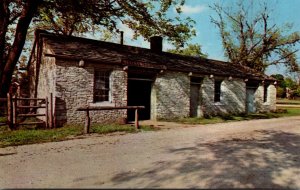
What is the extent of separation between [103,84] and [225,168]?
1007 centimetres

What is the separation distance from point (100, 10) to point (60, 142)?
9773mm

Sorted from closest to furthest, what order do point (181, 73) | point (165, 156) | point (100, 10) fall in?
1. point (165, 156)
2. point (100, 10)
3. point (181, 73)

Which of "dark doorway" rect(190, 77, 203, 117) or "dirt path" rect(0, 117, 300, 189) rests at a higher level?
"dark doorway" rect(190, 77, 203, 117)

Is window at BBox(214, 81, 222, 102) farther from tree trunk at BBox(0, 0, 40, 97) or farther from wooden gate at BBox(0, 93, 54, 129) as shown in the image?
tree trunk at BBox(0, 0, 40, 97)

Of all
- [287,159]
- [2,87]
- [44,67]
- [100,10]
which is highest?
[100,10]

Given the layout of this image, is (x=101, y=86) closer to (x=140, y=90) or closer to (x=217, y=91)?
(x=140, y=90)

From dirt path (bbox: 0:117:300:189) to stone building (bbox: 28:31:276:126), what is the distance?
4.34 m

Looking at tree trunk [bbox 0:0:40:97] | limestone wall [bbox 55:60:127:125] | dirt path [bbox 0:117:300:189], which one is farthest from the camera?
tree trunk [bbox 0:0:40:97]

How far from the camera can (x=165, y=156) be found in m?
7.69

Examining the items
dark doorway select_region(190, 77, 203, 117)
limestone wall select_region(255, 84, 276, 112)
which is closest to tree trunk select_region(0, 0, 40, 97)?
dark doorway select_region(190, 77, 203, 117)

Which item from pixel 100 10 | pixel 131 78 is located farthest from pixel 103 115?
pixel 100 10

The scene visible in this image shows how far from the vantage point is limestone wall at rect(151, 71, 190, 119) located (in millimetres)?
17969

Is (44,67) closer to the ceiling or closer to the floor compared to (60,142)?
closer to the ceiling

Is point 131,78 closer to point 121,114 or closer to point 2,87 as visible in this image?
point 121,114
